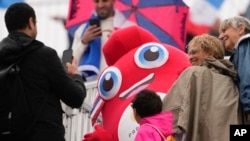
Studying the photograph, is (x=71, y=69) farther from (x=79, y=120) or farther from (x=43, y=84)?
(x=79, y=120)

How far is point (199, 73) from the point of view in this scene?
3861mm

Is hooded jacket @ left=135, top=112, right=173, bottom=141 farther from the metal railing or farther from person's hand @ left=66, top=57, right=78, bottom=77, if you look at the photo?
the metal railing

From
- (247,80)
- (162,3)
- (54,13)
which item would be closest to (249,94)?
(247,80)

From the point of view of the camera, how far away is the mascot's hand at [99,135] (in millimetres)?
4355

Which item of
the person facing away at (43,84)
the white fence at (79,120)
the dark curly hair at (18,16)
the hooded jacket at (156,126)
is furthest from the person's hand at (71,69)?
the white fence at (79,120)

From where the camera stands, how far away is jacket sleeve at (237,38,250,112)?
3.70 m

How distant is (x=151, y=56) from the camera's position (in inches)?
188

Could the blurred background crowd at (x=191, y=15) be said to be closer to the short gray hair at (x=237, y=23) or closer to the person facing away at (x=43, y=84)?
the short gray hair at (x=237, y=23)

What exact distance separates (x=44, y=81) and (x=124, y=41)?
1467 millimetres

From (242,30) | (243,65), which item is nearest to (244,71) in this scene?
(243,65)

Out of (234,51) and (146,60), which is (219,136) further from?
(146,60)

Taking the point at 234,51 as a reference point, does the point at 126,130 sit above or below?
below

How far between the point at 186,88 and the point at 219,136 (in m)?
0.32

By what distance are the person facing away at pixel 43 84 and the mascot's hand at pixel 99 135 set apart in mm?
751
